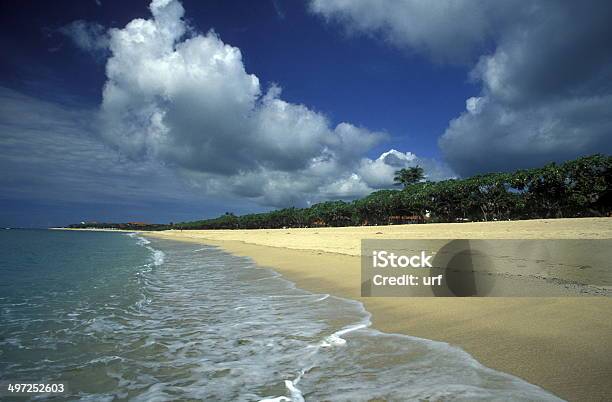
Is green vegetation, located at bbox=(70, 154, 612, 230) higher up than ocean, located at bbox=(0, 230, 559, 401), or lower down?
higher up

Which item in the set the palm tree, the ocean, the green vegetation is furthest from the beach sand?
the palm tree

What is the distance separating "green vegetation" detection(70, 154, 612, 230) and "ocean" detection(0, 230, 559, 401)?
1714 inches

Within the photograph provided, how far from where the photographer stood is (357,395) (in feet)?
11.8

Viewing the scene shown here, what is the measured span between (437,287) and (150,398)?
293 inches

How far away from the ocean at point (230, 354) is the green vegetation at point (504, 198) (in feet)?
143

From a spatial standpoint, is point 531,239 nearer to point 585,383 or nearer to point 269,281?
point 269,281

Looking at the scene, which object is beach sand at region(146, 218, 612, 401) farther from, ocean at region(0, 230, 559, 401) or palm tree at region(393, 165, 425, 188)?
palm tree at region(393, 165, 425, 188)

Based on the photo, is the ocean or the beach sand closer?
the beach sand

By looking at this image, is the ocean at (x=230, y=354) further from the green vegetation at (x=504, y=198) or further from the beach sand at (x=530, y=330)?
the green vegetation at (x=504, y=198)

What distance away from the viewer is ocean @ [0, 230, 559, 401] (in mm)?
3793

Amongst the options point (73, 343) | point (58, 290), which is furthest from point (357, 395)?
point (58, 290)

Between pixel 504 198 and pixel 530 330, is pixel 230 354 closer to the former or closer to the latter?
pixel 530 330

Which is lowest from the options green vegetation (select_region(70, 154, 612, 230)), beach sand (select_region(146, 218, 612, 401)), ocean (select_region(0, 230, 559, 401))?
ocean (select_region(0, 230, 559, 401))

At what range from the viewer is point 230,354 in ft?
16.7
